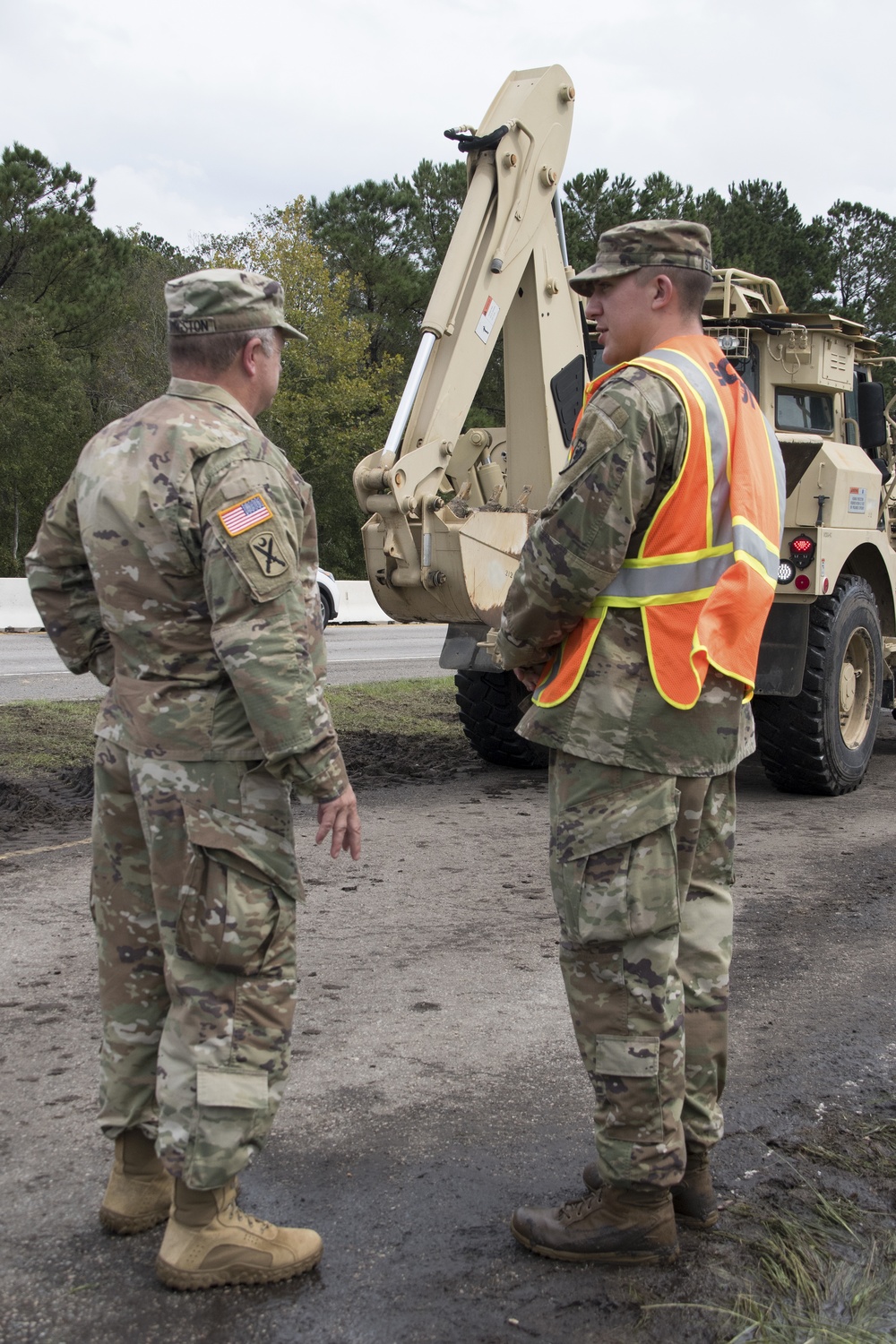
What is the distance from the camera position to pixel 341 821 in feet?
8.91

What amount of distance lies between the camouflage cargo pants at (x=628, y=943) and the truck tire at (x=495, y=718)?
5.31 m

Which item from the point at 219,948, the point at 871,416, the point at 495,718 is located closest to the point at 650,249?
the point at 219,948

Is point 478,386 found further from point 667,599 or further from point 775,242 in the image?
point 775,242

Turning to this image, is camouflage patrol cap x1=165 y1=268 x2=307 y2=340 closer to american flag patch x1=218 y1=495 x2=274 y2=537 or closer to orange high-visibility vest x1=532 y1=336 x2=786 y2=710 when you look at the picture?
american flag patch x1=218 y1=495 x2=274 y2=537

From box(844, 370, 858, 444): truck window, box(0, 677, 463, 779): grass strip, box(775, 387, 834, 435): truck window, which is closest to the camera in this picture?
box(775, 387, 834, 435): truck window

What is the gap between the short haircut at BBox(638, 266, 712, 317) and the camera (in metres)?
2.77

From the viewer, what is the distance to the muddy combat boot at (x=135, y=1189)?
2809 millimetres

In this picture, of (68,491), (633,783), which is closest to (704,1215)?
(633,783)

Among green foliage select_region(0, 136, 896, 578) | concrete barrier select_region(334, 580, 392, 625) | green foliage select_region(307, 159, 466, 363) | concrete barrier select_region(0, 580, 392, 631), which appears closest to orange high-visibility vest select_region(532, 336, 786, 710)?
concrete barrier select_region(0, 580, 392, 631)

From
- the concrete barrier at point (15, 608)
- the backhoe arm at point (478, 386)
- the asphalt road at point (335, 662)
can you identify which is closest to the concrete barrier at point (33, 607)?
the concrete barrier at point (15, 608)

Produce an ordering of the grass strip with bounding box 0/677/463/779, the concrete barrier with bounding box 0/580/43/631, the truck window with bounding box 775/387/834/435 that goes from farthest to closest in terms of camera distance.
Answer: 1. the concrete barrier with bounding box 0/580/43/631
2. the grass strip with bounding box 0/677/463/779
3. the truck window with bounding box 775/387/834/435

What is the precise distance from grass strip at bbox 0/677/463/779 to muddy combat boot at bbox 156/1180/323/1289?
5.60 metres

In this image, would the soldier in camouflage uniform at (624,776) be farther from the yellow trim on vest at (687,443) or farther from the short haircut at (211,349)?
the short haircut at (211,349)

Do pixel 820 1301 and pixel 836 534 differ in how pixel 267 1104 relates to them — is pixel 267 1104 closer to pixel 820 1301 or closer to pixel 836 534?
pixel 820 1301
